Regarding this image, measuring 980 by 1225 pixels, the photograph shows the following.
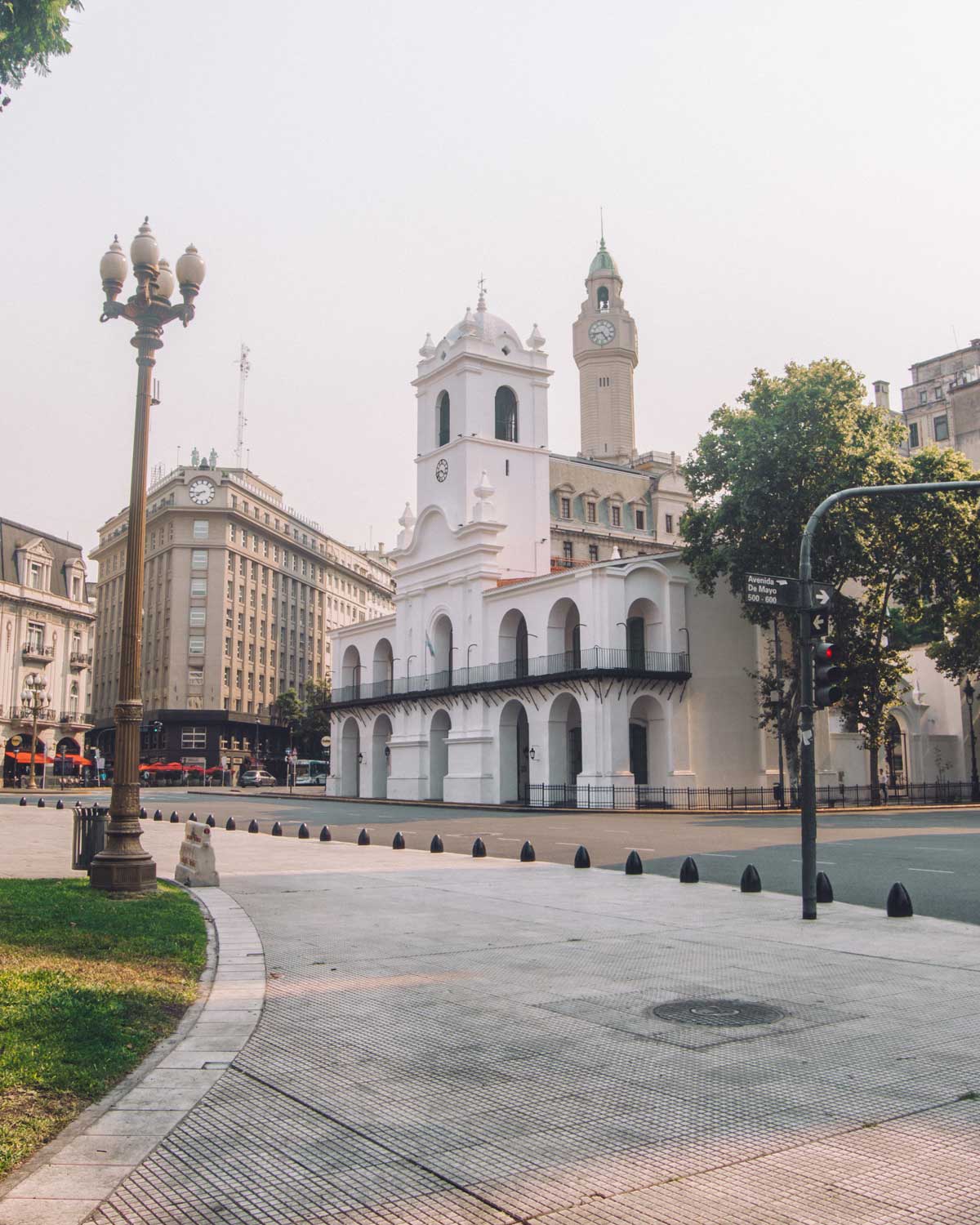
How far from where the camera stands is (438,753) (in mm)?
53406

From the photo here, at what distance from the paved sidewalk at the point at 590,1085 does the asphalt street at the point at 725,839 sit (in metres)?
4.30

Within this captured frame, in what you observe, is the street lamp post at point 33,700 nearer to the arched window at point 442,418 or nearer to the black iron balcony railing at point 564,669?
the black iron balcony railing at point 564,669

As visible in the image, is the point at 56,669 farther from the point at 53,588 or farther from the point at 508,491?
the point at 508,491

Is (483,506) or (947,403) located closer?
(483,506)

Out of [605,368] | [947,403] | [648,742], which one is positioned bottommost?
[648,742]

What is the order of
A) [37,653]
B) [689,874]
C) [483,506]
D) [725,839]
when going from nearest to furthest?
[689,874] < [725,839] < [483,506] < [37,653]

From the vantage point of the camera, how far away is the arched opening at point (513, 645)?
157ft

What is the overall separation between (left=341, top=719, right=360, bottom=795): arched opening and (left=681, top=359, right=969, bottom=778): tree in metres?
26.7

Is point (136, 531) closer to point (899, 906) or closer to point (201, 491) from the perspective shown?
point (899, 906)

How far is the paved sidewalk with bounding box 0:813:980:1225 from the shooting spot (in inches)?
163

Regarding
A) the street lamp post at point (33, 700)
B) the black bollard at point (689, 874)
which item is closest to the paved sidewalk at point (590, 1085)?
the black bollard at point (689, 874)

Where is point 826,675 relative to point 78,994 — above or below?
above

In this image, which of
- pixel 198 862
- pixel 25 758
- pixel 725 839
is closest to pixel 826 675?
pixel 198 862

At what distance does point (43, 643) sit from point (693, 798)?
1908 inches
